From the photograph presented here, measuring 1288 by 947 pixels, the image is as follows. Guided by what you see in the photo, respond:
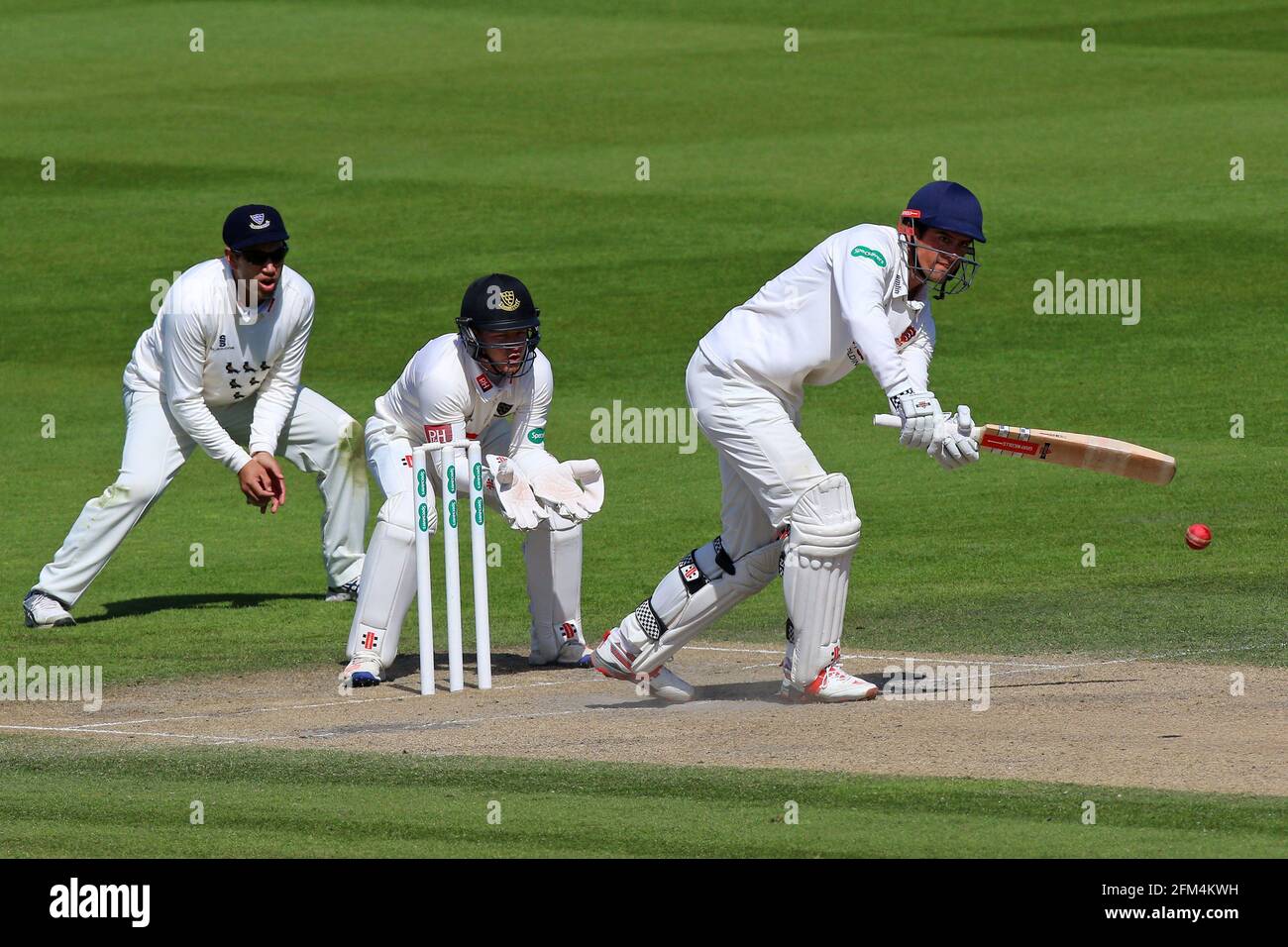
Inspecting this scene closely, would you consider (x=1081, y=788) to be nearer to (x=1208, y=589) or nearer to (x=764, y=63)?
(x=1208, y=589)

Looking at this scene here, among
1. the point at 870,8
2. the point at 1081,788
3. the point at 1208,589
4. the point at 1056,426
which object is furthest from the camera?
the point at 870,8

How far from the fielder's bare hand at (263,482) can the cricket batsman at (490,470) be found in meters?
0.92

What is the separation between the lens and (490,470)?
10.3m

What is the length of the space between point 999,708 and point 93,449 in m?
10.9

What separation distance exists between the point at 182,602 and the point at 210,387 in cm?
154

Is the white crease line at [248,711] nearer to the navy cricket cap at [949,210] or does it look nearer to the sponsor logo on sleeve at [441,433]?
the sponsor logo on sleeve at [441,433]

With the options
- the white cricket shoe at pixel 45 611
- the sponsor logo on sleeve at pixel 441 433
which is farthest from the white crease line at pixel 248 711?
the white cricket shoe at pixel 45 611

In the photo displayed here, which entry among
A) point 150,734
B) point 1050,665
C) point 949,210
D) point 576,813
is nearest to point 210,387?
point 150,734

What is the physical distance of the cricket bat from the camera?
9195mm

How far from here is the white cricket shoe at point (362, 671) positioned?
10305 mm

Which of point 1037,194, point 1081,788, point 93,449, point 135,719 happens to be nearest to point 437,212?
point 1037,194

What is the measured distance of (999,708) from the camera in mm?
9055

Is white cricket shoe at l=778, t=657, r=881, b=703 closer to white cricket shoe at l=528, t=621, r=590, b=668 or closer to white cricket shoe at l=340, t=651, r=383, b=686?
white cricket shoe at l=528, t=621, r=590, b=668

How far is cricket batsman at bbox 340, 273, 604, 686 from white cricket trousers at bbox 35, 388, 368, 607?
1.99 metres
